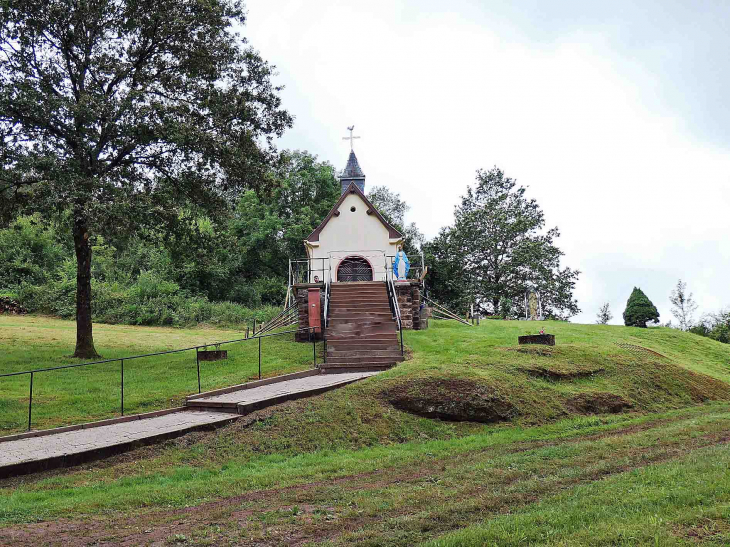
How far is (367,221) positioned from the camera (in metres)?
28.9

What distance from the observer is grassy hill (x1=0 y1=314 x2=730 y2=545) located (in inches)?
211

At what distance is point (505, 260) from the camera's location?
40375 mm

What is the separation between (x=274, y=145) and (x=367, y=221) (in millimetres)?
8559

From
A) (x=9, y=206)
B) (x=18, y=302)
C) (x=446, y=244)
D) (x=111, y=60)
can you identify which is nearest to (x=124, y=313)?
(x=18, y=302)

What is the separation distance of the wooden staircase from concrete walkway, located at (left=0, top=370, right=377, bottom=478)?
2.10m

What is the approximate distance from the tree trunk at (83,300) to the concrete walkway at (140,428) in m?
7.43

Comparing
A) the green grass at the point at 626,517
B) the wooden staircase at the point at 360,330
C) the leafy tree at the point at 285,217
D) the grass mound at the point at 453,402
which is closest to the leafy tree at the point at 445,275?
the leafy tree at the point at 285,217

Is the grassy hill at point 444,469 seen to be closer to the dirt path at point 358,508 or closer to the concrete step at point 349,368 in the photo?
the dirt path at point 358,508

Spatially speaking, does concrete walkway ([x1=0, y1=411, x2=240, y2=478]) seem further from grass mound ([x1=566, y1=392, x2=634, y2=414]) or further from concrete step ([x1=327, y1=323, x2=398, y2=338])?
concrete step ([x1=327, y1=323, x2=398, y2=338])

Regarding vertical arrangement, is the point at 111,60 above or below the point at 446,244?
above

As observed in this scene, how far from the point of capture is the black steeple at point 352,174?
33.3 m

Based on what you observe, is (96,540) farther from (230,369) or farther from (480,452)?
(230,369)

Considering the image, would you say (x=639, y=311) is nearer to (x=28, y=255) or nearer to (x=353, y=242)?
(x=353, y=242)

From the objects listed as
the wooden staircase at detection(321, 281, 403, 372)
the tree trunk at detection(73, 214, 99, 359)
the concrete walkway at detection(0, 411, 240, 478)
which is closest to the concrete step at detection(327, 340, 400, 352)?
the wooden staircase at detection(321, 281, 403, 372)
